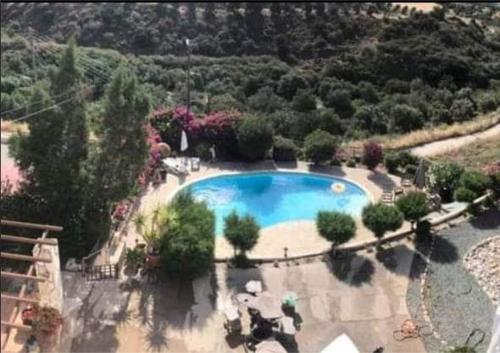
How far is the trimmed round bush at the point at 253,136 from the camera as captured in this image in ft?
75.3

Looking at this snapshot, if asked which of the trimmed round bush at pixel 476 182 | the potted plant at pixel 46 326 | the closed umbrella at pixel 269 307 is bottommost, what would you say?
the potted plant at pixel 46 326

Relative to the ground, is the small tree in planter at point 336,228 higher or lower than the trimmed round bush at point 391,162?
lower

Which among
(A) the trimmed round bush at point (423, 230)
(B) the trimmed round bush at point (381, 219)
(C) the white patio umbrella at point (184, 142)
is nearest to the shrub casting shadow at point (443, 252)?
(A) the trimmed round bush at point (423, 230)

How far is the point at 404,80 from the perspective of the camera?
37062 millimetres

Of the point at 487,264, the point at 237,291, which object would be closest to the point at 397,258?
the point at 487,264

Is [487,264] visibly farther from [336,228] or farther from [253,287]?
[253,287]

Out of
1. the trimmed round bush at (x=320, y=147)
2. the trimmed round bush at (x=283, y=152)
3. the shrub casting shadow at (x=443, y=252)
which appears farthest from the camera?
the trimmed round bush at (x=283, y=152)

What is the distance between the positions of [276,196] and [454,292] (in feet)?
23.5

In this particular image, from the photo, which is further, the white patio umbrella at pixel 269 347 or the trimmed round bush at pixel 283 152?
the trimmed round bush at pixel 283 152

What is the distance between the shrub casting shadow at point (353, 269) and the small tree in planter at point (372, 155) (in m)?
5.59

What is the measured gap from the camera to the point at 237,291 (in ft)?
53.8

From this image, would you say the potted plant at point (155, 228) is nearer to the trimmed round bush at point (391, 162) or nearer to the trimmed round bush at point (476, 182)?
the trimmed round bush at point (476, 182)

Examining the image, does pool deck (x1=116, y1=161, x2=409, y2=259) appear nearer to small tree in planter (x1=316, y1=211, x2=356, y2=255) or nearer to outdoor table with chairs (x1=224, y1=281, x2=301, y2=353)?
small tree in planter (x1=316, y1=211, x2=356, y2=255)

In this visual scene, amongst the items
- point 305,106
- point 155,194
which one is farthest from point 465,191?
point 305,106
